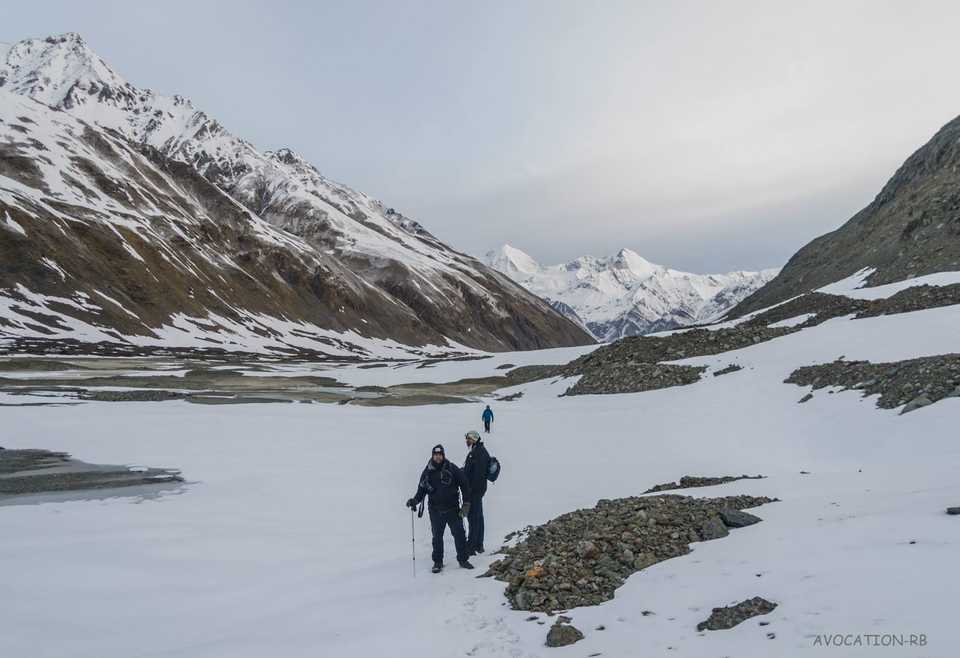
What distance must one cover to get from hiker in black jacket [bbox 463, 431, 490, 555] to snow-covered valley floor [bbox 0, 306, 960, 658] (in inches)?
33.5

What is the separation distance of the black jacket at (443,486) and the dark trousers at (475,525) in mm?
539

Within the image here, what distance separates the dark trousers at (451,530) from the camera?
11.4m

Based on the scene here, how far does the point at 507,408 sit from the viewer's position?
41375 millimetres

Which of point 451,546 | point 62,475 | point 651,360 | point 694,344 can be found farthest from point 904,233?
point 62,475

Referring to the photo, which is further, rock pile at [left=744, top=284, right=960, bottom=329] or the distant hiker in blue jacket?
rock pile at [left=744, top=284, right=960, bottom=329]

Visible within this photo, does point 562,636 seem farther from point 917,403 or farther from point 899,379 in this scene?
point 899,379

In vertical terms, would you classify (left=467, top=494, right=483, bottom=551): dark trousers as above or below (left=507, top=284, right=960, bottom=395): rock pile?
below

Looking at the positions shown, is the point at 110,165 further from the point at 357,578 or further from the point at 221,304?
the point at 357,578

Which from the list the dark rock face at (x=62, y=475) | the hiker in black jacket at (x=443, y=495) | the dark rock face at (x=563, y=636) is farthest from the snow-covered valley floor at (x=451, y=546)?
the dark rock face at (x=62, y=475)

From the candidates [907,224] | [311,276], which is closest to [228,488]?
[907,224]

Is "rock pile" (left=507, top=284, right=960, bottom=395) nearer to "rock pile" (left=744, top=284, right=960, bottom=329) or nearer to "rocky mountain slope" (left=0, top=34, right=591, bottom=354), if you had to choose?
"rock pile" (left=744, top=284, right=960, bottom=329)

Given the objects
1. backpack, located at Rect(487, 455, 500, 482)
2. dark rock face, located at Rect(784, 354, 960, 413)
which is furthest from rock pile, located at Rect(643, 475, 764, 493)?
dark rock face, located at Rect(784, 354, 960, 413)

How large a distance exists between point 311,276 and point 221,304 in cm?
4889

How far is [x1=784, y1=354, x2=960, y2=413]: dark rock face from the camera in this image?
64.1 feet
